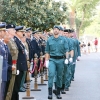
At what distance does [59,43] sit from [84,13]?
50.1m

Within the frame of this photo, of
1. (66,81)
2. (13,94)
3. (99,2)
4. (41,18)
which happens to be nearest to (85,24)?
(99,2)

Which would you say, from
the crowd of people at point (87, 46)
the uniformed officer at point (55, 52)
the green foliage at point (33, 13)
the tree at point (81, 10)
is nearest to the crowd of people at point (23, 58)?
the uniformed officer at point (55, 52)

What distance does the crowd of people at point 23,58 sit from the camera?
9203 millimetres

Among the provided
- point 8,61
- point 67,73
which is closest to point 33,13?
point 67,73

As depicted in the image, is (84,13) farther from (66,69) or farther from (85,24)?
(66,69)

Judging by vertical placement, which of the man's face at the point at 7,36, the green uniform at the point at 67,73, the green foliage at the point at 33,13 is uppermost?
the green foliage at the point at 33,13

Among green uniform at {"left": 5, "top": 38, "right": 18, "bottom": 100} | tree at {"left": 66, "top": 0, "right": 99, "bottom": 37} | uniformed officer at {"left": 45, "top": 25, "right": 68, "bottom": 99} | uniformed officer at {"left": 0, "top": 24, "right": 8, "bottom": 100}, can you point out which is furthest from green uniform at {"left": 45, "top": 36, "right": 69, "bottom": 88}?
tree at {"left": 66, "top": 0, "right": 99, "bottom": 37}

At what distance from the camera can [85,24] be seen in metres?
66.4

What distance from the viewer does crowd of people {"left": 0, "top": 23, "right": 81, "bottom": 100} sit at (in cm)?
920

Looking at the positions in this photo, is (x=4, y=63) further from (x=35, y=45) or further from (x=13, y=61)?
(x=35, y=45)

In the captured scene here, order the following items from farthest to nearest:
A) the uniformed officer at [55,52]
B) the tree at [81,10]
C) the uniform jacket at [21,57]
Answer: the tree at [81,10] < the uniformed officer at [55,52] < the uniform jacket at [21,57]

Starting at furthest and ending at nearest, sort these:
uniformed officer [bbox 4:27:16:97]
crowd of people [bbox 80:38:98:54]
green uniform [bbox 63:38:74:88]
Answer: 1. crowd of people [bbox 80:38:98:54]
2. green uniform [bbox 63:38:74:88]
3. uniformed officer [bbox 4:27:16:97]

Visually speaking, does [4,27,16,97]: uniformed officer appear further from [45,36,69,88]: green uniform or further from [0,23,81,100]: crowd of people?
[45,36,69,88]: green uniform

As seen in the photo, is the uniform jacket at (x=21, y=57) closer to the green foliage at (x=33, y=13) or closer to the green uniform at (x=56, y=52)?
the green uniform at (x=56, y=52)
